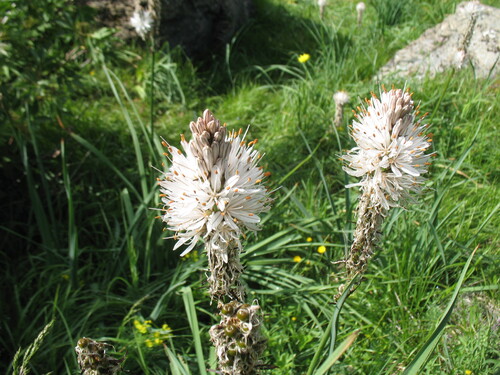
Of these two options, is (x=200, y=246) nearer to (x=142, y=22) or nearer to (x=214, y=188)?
(x=214, y=188)

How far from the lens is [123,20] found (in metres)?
4.95


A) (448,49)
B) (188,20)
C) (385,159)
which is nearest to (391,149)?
(385,159)

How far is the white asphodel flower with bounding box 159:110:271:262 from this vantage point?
139cm

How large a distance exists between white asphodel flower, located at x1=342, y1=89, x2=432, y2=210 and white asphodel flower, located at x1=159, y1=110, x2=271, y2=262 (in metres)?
0.48

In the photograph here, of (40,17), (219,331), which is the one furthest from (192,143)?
(40,17)

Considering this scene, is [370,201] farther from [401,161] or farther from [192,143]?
[192,143]

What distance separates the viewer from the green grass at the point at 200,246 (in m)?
2.33

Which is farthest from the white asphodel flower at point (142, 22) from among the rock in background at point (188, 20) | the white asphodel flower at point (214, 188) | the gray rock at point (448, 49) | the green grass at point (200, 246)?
the white asphodel flower at point (214, 188)

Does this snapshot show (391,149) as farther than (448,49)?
No

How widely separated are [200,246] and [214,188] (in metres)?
1.55

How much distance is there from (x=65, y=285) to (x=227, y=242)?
1.73m

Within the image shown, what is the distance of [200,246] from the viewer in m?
2.93

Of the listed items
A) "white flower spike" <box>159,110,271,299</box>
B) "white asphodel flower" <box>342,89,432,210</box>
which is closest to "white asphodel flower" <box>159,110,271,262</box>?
"white flower spike" <box>159,110,271,299</box>

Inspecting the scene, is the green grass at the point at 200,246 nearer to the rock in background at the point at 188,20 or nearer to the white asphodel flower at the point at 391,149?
the white asphodel flower at the point at 391,149
